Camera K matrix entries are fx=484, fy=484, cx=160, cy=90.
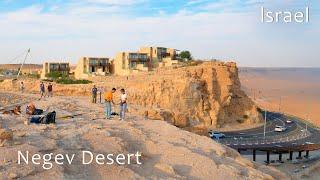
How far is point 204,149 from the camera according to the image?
1309cm

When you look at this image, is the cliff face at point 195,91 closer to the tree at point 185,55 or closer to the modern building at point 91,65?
the modern building at point 91,65

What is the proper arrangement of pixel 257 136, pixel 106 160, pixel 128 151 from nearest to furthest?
pixel 106 160 < pixel 128 151 < pixel 257 136

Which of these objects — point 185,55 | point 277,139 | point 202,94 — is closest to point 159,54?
point 185,55

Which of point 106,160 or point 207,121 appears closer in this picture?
point 106,160

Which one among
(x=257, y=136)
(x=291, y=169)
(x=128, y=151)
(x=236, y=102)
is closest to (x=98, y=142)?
(x=128, y=151)

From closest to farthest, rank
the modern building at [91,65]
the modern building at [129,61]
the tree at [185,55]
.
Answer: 1. the modern building at [129,61]
2. the modern building at [91,65]
3. the tree at [185,55]

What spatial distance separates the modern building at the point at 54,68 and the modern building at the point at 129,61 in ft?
44.8

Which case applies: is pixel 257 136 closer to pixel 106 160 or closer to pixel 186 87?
pixel 186 87

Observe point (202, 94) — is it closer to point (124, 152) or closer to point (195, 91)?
point (195, 91)

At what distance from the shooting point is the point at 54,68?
8412 cm

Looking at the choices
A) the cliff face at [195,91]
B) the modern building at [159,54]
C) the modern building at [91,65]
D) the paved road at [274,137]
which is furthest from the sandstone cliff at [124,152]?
the modern building at [91,65]

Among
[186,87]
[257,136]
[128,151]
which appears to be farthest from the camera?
[186,87]

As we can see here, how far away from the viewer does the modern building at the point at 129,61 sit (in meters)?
70.2

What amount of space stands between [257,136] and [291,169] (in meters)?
19.0
